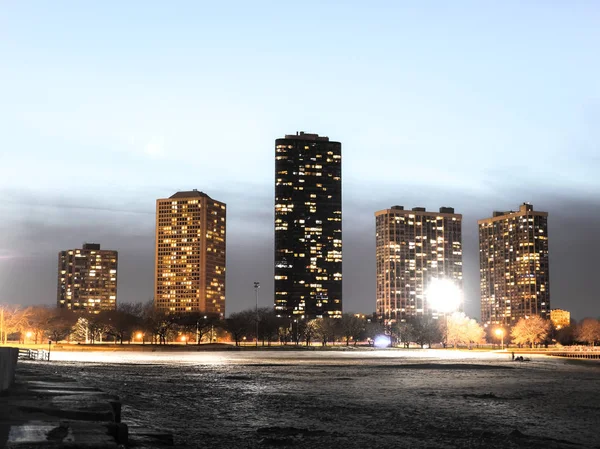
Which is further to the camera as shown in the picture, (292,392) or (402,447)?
(292,392)

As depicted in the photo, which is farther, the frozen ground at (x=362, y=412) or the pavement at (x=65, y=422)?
the frozen ground at (x=362, y=412)

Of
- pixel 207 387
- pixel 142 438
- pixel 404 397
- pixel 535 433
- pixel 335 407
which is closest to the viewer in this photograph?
pixel 142 438

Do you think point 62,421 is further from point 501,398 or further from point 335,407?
point 501,398

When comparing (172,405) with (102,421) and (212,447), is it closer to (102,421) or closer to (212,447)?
(212,447)

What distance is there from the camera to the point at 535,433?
3120cm

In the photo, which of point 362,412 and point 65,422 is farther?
point 362,412

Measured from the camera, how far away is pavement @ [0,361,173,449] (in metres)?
17.4

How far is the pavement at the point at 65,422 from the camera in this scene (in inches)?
687

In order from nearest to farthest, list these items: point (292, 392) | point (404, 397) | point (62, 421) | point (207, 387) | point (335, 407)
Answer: point (62, 421) < point (335, 407) < point (404, 397) < point (292, 392) < point (207, 387)

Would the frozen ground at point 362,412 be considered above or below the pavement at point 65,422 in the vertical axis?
below

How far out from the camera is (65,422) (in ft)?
66.0

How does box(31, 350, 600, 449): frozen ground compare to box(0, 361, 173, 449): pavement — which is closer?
box(0, 361, 173, 449): pavement

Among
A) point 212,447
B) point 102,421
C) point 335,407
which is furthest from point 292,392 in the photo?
point 102,421

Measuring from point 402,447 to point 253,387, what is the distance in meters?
29.4
